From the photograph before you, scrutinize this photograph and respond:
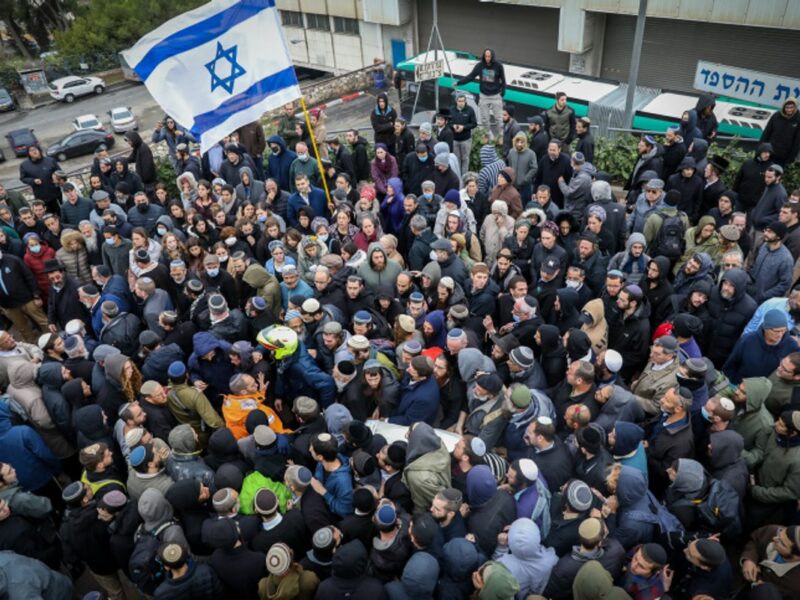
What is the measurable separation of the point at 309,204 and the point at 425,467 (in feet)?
19.2

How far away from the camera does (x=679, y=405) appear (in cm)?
501

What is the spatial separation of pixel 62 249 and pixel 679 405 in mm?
8451

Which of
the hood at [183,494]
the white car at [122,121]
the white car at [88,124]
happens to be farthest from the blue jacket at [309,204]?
the white car at [122,121]

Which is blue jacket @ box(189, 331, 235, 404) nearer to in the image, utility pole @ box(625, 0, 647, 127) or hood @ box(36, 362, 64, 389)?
hood @ box(36, 362, 64, 389)

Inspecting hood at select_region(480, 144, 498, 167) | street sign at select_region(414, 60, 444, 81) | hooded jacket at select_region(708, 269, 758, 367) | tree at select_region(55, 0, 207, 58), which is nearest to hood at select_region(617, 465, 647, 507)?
hooded jacket at select_region(708, 269, 758, 367)

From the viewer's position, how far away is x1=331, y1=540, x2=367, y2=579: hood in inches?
162

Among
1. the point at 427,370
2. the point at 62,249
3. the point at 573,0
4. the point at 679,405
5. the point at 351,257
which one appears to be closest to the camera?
the point at 679,405

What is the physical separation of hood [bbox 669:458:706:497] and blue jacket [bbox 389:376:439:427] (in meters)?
2.23

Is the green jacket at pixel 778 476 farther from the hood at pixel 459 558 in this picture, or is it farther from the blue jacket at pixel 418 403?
the blue jacket at pixel 418 403

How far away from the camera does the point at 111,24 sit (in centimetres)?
4088

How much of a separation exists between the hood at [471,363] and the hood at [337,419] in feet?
3.99

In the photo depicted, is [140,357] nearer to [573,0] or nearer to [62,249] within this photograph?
[62,249]

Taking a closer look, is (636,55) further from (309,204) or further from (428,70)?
(309,204)

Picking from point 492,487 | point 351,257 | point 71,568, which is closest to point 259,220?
point 351,257
